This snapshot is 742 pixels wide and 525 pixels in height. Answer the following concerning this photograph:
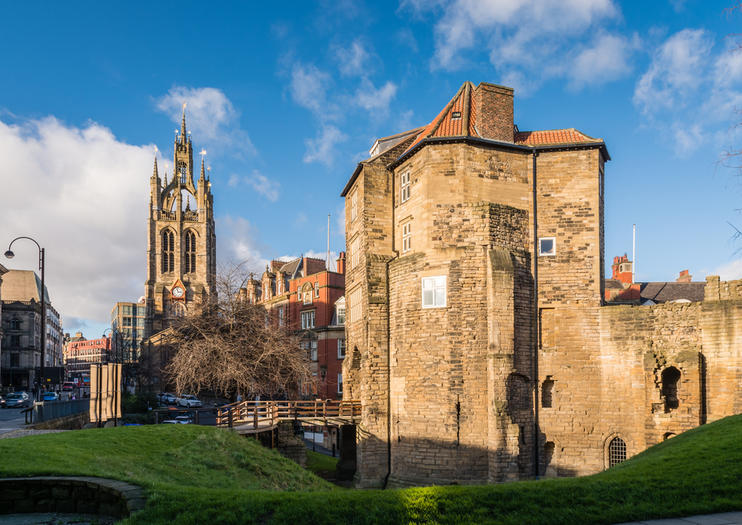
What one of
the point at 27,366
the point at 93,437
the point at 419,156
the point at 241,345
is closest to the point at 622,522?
the point at 93,437

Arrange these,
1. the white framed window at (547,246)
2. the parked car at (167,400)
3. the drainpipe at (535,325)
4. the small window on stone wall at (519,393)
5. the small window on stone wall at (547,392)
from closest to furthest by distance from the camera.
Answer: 1. the small window on stone wall at (519,393)
2. the drainpipe at (535,325)
3. the small window on stone wall at (547,392)
4. the white framed window at (547,246)
5. the parked car at (167,400)

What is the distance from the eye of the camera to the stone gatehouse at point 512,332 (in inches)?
902

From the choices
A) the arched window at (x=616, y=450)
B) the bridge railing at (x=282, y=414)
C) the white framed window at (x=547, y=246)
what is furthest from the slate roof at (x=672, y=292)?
the bridge railing at (x=282, y=414)

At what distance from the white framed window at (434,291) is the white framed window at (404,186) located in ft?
14.8

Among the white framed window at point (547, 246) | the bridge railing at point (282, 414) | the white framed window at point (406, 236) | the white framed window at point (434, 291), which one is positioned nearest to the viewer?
the white framed window at point (434, 291)

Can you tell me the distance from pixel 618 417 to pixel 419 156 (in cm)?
1389

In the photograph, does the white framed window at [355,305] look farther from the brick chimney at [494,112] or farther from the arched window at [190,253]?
the arched window at [190,253]

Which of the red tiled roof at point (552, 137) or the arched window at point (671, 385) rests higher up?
the red tiled roof at point (552, 137)

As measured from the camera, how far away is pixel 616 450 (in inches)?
946

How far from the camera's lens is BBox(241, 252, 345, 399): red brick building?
45.2 m

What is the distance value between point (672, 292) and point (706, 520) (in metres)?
40.5

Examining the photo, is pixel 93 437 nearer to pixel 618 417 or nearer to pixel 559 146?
pixel 618 417

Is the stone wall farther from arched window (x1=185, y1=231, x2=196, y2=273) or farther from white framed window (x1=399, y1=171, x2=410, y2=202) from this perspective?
arched window (x1=185, y1=231, x2=196, y2=273)

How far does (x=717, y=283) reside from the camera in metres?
22.6
